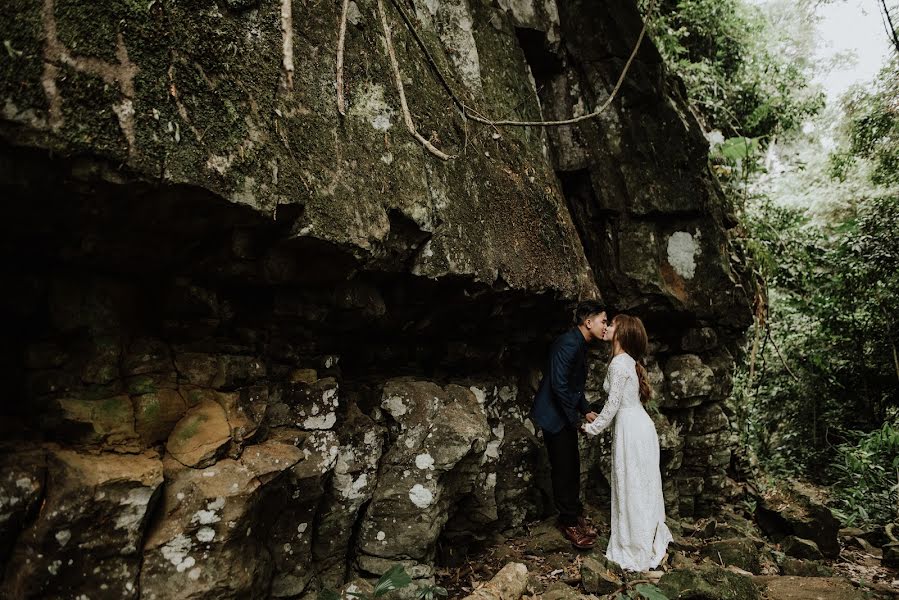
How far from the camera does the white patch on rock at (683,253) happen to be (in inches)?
265

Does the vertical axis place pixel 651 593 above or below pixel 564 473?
below

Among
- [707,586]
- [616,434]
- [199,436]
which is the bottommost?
[707,586]

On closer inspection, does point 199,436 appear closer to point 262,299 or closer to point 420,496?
point 262,299

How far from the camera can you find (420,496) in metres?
3.97

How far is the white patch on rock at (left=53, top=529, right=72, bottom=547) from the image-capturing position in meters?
2.45

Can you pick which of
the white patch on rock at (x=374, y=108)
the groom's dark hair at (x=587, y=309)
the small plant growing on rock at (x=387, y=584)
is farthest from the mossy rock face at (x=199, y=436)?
the groom's dark hair at (x=587, y=309)

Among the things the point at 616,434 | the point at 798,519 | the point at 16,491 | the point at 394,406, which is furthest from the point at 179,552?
the point at 798,519

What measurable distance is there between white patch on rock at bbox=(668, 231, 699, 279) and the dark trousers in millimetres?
2987

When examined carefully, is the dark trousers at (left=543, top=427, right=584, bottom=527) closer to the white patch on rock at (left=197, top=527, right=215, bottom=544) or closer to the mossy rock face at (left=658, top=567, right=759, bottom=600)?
the mossy rock face at (left=658, top=567, right=759, bottom=600)

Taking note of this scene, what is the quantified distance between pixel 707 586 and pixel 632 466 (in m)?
1.18

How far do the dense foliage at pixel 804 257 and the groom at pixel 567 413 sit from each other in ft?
11.8

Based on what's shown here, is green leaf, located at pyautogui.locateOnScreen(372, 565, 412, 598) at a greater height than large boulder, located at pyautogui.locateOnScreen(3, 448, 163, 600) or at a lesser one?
lesser

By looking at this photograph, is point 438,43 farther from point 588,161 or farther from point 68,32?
point 68,32

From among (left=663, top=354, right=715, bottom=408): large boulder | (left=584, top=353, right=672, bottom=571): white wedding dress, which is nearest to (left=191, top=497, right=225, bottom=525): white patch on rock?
(left=584, top=353, right=672, bottom=571): white wedding dress
